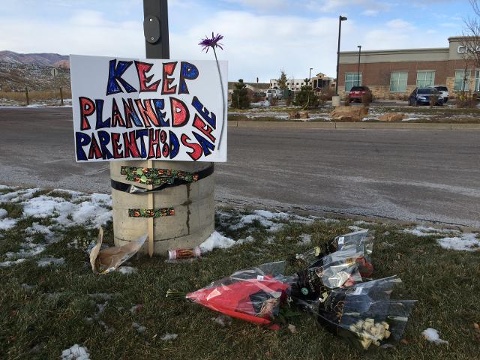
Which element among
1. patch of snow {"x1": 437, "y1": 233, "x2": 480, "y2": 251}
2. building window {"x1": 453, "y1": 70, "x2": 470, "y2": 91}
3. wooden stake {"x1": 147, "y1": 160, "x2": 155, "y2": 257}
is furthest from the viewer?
building window {"x1": 453, "y1": 70, "x2": 470, "y2": 91}

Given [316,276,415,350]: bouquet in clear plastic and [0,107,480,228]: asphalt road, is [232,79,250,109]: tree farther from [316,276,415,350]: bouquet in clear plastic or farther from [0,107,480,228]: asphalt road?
[316,276,415,350]: bouquet in clear plastic

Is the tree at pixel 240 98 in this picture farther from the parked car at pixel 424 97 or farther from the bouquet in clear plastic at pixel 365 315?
the bouquet in clear plastic at pixel 365 315

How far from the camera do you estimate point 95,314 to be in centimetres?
270

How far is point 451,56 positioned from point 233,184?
142ft

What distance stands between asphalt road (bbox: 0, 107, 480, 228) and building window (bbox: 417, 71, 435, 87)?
114 feet

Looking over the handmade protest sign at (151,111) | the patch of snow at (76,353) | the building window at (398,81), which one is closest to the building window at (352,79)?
the building window at (398,81)

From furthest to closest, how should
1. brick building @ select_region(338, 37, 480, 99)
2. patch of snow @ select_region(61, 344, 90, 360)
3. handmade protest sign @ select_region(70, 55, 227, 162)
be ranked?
brick building @ select_region(338, 37, 480, 99), handmade protest sign @ select_region(70, 55, 227, 162), patch of snow @ select_region(61, 344, 90, 360)

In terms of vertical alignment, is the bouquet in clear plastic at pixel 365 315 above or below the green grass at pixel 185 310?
above

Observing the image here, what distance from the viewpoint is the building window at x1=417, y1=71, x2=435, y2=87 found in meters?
43.8

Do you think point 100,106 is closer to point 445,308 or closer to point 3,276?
point 3,276

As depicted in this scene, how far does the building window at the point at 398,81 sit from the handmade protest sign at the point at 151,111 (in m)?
46.1

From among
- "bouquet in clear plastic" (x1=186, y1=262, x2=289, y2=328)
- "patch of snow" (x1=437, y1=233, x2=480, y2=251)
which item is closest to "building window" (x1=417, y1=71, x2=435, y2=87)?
"patch of snow" (x1=437, y1=233, x2=480, y2=251)

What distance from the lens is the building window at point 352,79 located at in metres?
46.9

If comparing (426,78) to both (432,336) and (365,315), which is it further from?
(365,315)
